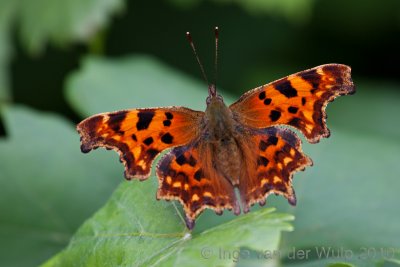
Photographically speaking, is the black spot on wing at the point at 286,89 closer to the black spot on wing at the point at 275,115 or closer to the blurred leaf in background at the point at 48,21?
the black spot on wing at the point at 275,115

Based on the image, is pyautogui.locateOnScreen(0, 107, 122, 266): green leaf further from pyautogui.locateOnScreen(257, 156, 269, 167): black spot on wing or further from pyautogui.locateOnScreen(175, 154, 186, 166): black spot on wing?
pyautogui.locateOnScreen(257, 156, 269, 167): black spot on wing

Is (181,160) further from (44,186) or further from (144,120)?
(44,186)

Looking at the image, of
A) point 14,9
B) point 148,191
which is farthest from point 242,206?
point 14,9

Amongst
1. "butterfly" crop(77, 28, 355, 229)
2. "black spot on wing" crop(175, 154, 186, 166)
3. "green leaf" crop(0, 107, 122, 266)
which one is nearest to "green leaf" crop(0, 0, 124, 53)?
"green leaf" crop(0, 107, 122, 266)

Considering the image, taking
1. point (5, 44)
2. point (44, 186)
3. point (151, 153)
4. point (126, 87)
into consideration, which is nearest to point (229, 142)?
point (151, 153)

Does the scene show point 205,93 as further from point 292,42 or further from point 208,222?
point 292,42
